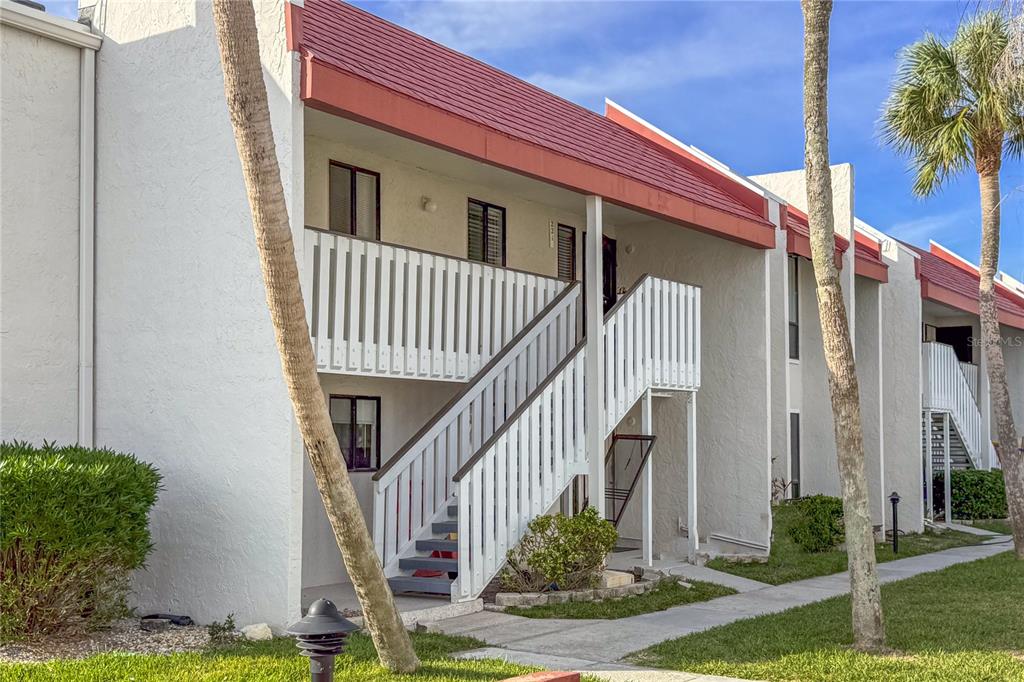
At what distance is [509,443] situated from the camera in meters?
11.8

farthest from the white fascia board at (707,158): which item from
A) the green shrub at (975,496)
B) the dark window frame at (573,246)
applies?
the green shrub at (975,496)

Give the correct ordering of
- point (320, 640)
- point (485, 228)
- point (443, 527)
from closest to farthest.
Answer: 1. point (320, 640)
2. point (443, 527)
3. point (485, 228)

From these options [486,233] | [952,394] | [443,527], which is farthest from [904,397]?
[443,527]

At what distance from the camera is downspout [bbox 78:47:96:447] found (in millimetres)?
10852

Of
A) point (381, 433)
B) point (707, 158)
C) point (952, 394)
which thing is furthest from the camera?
point (952, 394)

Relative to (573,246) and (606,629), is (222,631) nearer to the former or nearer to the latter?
(606,629)

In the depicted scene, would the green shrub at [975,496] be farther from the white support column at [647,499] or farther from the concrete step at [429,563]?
the concrete step at [429,563]

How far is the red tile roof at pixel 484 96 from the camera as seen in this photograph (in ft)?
36.9

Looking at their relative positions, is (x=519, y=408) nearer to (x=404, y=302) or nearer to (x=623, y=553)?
(x=404, y=302)

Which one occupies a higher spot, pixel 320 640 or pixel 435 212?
pixel 435 212

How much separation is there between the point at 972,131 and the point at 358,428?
11002 mm

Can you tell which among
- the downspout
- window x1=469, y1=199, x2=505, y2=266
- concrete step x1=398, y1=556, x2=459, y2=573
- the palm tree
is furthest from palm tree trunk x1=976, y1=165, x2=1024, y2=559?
the downspout

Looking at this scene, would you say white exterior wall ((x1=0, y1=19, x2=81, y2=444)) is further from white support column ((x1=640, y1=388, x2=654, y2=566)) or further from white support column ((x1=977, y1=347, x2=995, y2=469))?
white support column ((x1=977, y1=347, x2=995, y2=469))

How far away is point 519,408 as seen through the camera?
12117 mm
